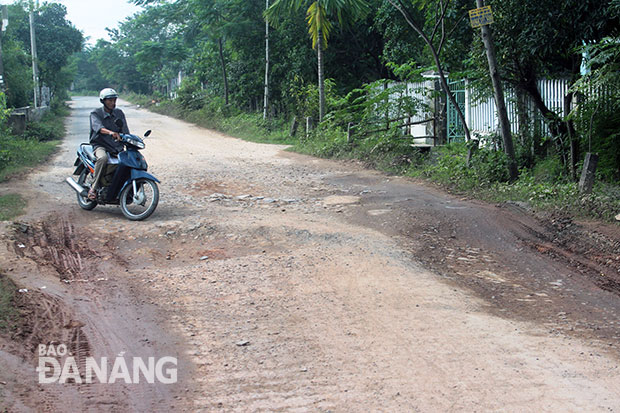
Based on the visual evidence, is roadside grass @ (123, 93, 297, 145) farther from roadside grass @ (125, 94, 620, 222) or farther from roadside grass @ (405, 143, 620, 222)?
roadside grass @ (405, 143, 620, 222)

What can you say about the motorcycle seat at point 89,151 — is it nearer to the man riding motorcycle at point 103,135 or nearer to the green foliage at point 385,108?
the man riding motorcycle at point 103,135

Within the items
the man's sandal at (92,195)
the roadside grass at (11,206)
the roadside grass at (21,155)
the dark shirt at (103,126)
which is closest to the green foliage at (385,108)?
the roadside grass at (21,155)

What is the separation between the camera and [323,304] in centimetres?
546

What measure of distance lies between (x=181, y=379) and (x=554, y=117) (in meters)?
9.05

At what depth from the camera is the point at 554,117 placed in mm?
10930

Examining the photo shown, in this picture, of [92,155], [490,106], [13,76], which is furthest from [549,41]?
[13,76]

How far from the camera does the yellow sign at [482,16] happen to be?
33.4 ft

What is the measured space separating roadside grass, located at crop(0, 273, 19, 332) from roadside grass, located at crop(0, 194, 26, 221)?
2844mm

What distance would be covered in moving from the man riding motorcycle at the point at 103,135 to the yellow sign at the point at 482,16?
6.01m

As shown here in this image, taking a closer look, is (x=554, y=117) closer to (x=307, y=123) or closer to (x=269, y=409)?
(x=269, y=409)

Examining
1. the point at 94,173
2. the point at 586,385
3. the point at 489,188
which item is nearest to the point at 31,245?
the point at 94,173

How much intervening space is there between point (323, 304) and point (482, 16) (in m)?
6.87

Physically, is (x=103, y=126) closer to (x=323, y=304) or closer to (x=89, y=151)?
(x=89, y=151)

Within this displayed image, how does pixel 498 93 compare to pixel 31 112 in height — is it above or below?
below
